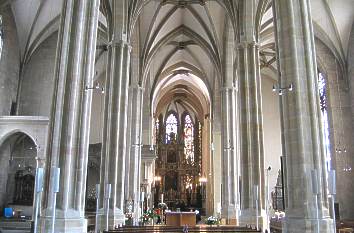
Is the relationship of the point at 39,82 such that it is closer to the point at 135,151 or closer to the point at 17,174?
the point at 17,174

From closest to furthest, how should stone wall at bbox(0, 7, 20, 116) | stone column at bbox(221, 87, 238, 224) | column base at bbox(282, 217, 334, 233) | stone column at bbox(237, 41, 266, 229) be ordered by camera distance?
column base at bbox(282, 217, 334, 233) < stone column at bbox(237, 41, 266, 229) < stone wall at bbox(0, 7, 20, 116) < stone column at bbox(221, 87, 238, 224)

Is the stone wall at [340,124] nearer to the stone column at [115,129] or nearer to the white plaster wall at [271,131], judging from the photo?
the white plaster wall at [271,131]

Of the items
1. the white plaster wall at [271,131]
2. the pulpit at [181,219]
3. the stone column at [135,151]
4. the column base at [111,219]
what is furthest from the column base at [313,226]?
the white plaster wall at [271,131]

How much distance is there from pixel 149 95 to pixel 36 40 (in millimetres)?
12380

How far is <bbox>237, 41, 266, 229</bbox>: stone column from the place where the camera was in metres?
18.2

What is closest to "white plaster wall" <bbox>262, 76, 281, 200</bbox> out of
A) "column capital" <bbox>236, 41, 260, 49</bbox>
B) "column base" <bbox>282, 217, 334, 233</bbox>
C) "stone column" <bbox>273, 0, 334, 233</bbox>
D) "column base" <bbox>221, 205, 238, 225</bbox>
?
"column base" <bbox>221, 205, 238, 225</bbox>

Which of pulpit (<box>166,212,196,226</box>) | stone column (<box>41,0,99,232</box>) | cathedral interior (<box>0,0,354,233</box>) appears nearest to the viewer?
stone column (<box>41,0,99,232</box>)

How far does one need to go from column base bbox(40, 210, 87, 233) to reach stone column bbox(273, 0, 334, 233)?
21.0 ft

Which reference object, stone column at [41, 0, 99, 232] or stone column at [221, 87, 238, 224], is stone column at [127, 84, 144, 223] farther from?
stone column at [41, 0, 99, 232]

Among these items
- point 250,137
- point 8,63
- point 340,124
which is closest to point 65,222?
point 250,137

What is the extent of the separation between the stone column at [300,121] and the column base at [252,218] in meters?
6.14

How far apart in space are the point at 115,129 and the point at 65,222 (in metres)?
8.51

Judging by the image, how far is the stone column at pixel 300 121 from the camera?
432 inches

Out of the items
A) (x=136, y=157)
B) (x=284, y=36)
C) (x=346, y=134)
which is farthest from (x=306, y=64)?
(x=136, y=157)
